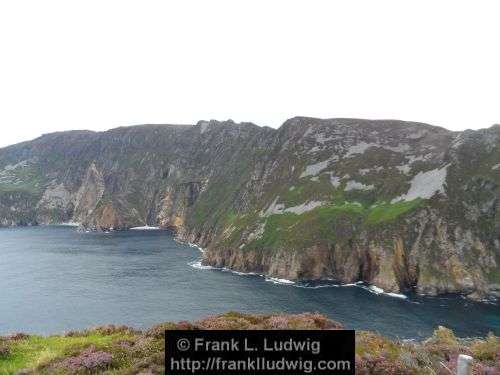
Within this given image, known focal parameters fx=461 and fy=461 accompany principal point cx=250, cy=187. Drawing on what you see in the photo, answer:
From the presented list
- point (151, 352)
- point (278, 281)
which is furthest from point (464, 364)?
point (278, 281)

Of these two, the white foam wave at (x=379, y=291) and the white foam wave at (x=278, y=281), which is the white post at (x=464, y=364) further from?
the white foam wave at (x=278, y=281)

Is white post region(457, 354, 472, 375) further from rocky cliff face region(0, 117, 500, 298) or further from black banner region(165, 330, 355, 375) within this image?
rocky cliff face region(0, 117, 500, 298)

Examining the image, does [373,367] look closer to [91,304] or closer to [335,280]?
[91,304]

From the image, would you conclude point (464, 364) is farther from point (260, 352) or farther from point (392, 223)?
point (392, 223)

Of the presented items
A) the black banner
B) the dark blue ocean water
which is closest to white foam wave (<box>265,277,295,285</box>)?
the dark blue ocean water

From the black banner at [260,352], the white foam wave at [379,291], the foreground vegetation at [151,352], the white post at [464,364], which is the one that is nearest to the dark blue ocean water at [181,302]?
the white foam wave at [379,291]

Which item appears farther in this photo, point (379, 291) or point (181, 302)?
point (379, 291)

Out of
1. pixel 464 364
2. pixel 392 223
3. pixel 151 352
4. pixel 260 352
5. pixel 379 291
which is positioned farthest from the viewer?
pixel 392 223
